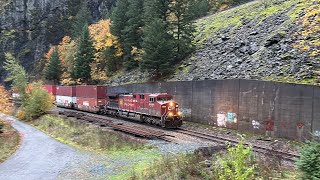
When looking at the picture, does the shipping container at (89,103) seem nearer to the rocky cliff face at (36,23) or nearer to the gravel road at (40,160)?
the gravel road at (40,160)

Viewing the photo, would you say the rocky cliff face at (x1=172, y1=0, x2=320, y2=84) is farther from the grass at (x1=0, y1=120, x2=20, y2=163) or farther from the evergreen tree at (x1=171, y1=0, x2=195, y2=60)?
the grass at (x1=0, y1=120, x2=20, y2=163)

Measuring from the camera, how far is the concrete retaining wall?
18938mm

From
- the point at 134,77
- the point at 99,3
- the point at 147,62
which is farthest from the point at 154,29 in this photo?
the point at 99,3

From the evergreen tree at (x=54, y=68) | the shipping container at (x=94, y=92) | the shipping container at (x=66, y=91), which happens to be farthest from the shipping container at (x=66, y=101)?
the evergreen tree at (x=54, y=68)

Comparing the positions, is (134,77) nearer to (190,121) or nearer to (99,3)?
(190,121)

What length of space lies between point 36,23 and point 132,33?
60.2 meters

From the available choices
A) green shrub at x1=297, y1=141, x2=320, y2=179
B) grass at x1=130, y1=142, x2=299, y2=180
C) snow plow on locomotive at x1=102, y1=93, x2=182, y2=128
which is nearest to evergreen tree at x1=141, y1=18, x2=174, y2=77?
snow plow on locomotive at x1=102, y1=93, x2=182, y2=128

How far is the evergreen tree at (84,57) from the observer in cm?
5875

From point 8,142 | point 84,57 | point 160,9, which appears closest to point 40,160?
point 8,142

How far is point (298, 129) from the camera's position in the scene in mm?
19328

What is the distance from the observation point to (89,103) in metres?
41.9

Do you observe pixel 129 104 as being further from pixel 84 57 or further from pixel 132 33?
pixel 84 57

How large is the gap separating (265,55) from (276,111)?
9.62 metres

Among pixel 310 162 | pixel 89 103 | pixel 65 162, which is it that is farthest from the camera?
pixel 89 103
